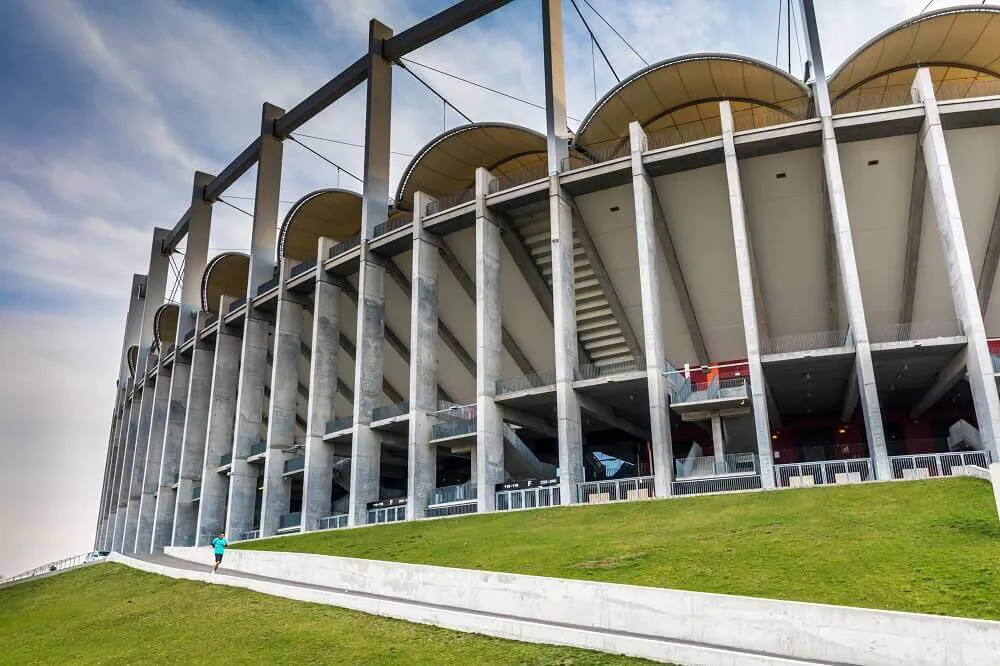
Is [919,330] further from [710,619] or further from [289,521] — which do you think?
[289,521]

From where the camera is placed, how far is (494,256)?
109 feet

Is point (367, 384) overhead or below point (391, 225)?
below

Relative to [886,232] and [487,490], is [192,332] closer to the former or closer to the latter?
[487,490]

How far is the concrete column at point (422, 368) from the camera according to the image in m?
32.3

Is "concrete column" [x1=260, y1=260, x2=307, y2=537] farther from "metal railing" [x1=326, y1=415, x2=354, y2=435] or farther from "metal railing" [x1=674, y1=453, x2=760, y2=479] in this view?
"metal railing" [x1=674, y1=453, x2=760, y2=479]

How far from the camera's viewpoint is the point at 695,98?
3231 centimetres

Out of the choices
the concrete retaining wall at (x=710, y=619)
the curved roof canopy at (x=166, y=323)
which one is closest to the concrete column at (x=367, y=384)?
the concrete retaining wall at (x=710, y=619)

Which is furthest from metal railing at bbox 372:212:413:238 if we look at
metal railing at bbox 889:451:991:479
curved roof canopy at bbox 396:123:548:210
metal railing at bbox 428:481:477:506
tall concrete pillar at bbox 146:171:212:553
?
metal railing at bbox 889:451:991:479

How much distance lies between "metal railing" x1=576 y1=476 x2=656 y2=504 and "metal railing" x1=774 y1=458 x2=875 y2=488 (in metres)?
4.42

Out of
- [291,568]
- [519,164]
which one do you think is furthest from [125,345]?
[291,568]

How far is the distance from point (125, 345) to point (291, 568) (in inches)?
2396

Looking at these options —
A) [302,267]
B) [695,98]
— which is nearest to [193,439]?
[302,267]

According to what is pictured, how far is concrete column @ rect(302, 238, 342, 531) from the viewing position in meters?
36.6

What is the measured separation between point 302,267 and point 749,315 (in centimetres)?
2388
